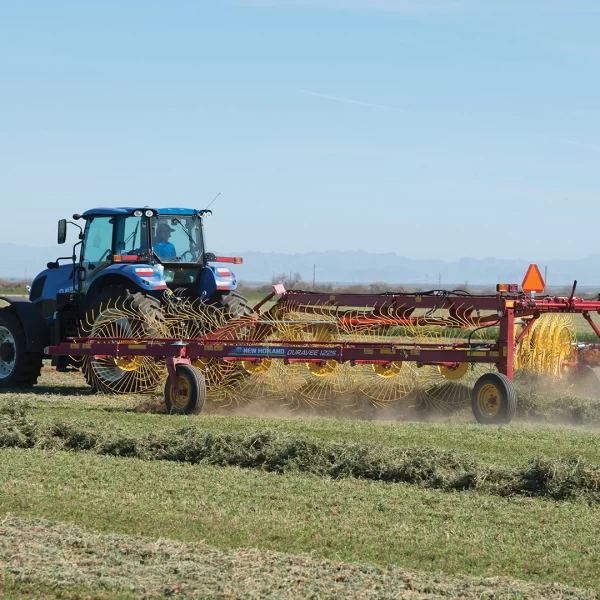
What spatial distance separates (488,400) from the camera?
31.2 feet

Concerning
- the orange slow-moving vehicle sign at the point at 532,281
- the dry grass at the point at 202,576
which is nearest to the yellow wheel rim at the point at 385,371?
the orange slow-moving vehicle sign at the point at 532,281

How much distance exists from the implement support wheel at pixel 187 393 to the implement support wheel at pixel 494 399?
2506mm

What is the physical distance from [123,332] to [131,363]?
1.31 feet

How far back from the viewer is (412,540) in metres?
5.48

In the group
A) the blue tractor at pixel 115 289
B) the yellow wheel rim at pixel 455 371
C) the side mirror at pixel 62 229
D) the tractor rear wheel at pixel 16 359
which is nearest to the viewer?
the yellow wheel rim at pixel 455 371

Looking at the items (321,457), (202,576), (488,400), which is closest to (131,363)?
(488,400)

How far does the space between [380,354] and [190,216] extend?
366 cm

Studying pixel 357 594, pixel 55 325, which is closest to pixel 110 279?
pixel 55 325

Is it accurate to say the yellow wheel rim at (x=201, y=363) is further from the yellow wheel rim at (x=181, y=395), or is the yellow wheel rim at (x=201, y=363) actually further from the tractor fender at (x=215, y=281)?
the tractor fender at (x=215, y=281)

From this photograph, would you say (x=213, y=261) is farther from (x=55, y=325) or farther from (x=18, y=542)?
(x=18, y=542)

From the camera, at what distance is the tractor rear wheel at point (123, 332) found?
36.7 feet

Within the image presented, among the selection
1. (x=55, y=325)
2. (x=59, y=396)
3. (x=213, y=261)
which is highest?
(x=213, y=261)

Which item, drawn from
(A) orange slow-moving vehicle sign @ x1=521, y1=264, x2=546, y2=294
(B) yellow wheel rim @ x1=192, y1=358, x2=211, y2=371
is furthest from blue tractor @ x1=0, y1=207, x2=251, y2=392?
(A) orange slow-moving vehicle sign @ x1=521, y1=264, x2=546, y2=294

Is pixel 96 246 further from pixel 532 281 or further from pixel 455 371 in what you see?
pixel 532 281
